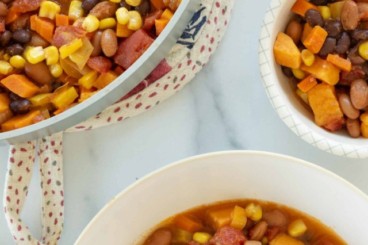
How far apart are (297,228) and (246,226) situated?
10 cm

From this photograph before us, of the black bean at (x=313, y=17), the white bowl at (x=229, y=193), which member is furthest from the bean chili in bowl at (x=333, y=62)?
the white bowl at (x=229, y=193)

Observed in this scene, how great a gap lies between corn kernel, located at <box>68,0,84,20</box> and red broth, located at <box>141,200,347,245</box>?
1.49ft

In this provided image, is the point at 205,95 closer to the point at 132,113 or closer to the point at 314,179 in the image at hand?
the point at 132,113

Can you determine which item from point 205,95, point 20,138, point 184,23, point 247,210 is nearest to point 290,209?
point 247,210

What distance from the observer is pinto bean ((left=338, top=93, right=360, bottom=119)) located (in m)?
1.43

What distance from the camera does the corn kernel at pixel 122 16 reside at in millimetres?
1477

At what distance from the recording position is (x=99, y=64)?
58.3 inches

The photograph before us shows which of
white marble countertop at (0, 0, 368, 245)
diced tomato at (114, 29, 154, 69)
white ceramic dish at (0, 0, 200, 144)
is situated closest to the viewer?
white ceramic dish at (0, 0, 200, 144)

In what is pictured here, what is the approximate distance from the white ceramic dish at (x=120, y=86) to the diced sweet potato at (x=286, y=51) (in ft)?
0.57

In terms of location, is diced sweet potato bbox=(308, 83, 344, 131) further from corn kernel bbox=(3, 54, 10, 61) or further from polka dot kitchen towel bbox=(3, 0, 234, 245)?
corn kernel bbox=(3, 54, 10, 61)

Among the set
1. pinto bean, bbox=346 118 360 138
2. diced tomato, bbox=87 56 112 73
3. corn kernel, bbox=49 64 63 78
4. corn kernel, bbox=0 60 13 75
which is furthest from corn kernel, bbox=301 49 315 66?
corn kernel, bbox=0 60 13 75

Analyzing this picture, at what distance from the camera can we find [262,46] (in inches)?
55.6

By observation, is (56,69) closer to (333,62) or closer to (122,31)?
(122,31)

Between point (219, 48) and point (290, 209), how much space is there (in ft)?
1.20
